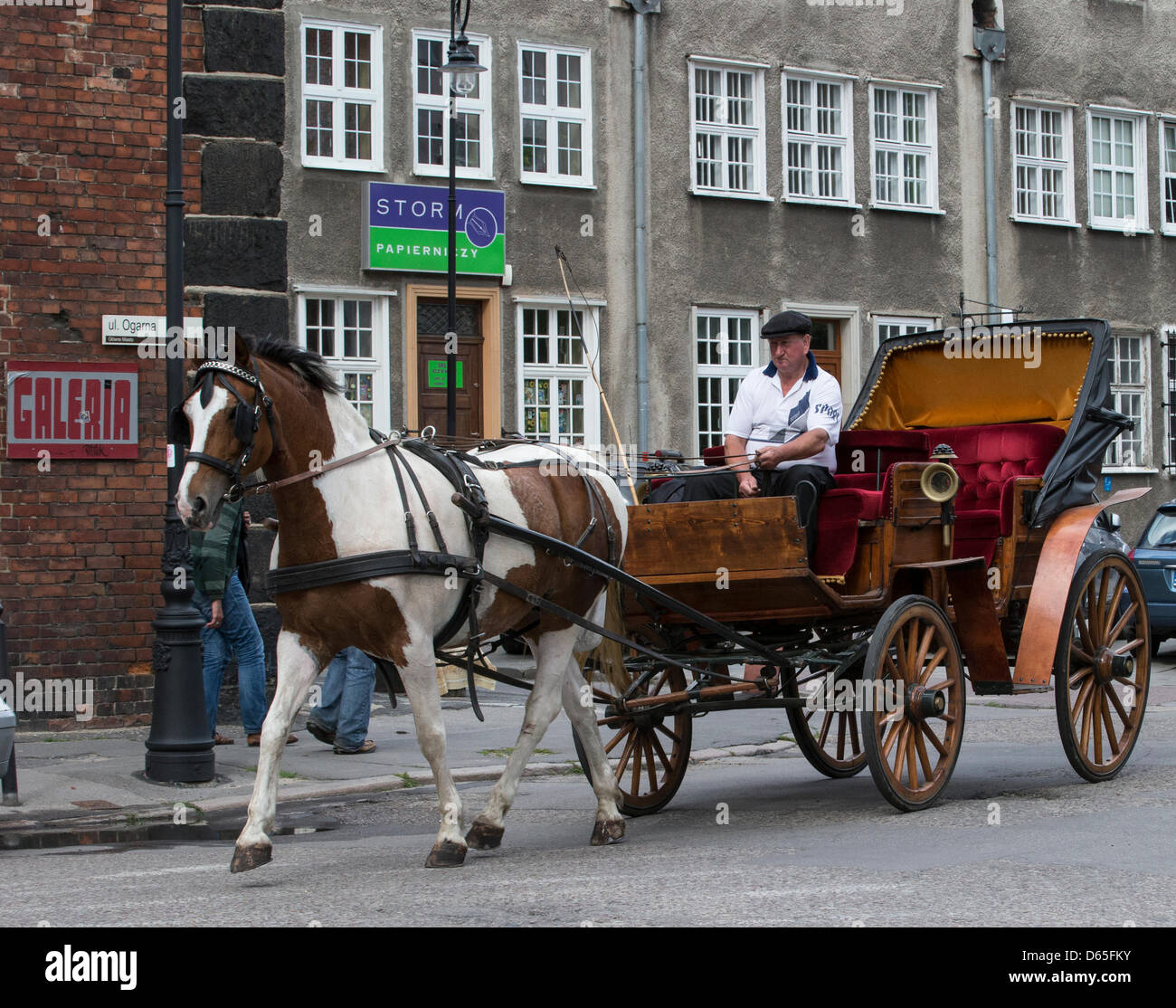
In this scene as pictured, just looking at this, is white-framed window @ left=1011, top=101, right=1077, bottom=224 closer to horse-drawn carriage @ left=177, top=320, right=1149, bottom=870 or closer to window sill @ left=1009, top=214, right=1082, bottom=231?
window sill @ left=1009, top=214, right=1082, bottom=231

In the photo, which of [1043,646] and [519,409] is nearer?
[1043,646]

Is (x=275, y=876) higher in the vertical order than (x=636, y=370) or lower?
lower

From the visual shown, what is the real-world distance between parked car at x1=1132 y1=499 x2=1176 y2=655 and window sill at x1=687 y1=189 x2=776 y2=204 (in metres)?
7.94

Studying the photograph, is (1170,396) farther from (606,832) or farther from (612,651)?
(606,832)

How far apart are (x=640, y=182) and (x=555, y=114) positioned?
146 centimetres

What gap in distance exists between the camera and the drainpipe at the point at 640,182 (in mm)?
23438

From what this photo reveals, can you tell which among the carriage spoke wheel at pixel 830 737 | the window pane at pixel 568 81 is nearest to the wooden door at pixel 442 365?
the window pane at pixel 568 81

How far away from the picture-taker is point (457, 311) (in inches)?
887

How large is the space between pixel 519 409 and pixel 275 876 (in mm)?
15590

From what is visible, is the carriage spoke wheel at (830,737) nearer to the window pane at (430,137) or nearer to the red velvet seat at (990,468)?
the red velvet seat at (990,468)

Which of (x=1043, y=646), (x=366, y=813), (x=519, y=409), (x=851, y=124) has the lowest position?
(x=366, y=813)

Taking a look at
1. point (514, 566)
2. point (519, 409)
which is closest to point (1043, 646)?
point (514, 566)

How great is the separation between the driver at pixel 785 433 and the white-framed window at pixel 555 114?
45.4 feet
